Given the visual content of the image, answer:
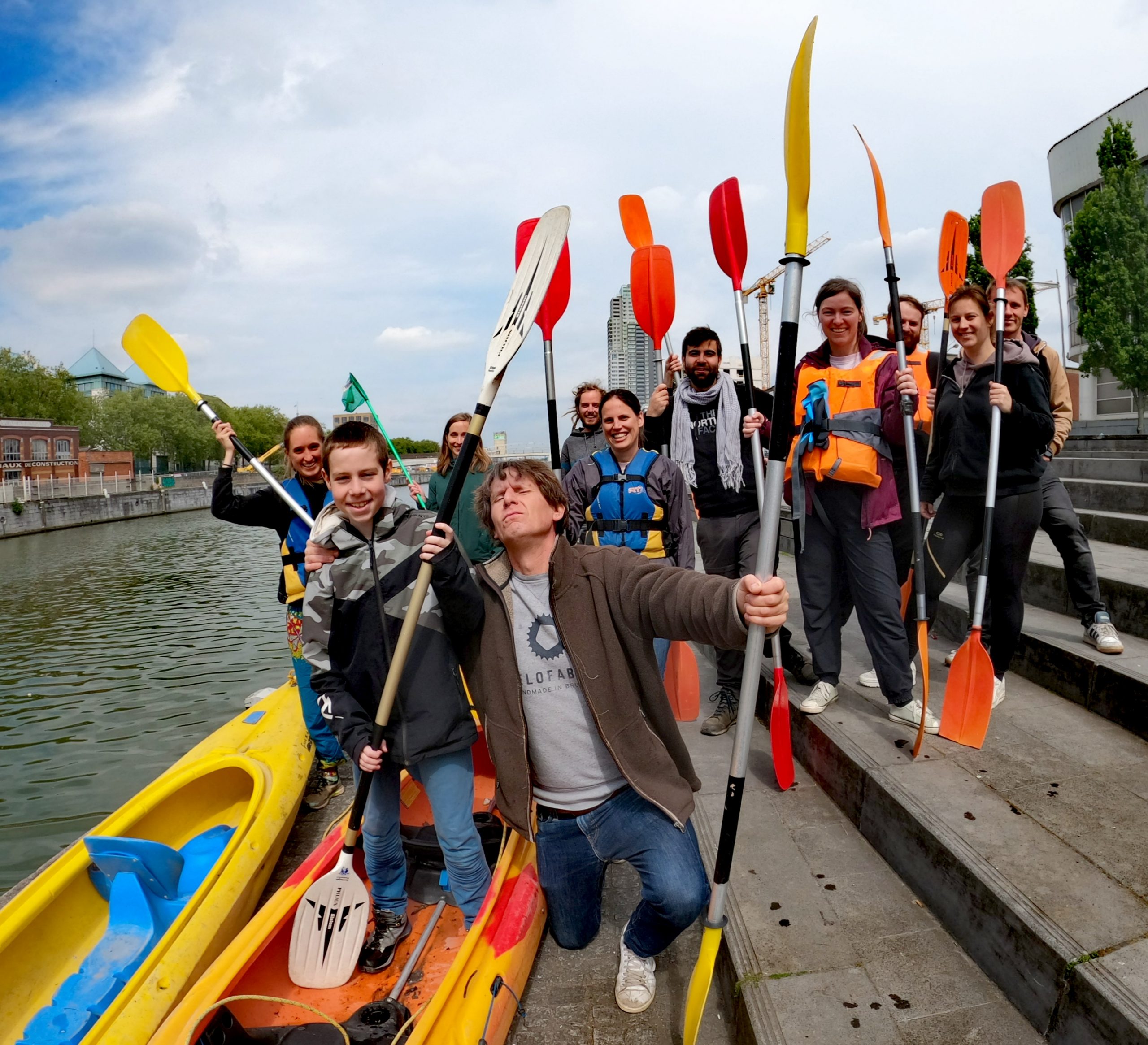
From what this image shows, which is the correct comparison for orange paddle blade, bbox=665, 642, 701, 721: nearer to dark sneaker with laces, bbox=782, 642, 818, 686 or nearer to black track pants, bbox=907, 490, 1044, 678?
dark sneaker with laces, bbox=782, 642, 818, 686

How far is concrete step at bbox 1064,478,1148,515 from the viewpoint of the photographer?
5723 mm

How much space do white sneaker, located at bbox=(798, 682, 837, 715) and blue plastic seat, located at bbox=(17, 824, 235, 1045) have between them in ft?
9.91

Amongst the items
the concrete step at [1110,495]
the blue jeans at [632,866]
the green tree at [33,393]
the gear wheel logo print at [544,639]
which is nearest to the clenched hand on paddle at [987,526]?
the blue jeans at [632,866]

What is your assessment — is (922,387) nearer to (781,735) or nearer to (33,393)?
(781,735)

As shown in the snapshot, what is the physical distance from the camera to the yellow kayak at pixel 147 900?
8.45ft

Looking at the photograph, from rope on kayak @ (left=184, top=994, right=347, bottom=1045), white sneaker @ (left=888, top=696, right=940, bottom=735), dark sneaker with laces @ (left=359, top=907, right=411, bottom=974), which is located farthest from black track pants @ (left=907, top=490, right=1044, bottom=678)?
rope on kayak @ (left=184, top=994, right=347, bottom=1045)

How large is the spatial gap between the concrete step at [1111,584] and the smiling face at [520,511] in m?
2.96

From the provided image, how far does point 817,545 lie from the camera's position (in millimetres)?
3566

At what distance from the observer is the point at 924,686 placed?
299cm

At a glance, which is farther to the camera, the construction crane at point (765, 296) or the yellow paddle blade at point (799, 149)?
the construction crane at point (765, 296)

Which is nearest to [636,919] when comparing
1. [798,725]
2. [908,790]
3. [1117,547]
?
[908,790]

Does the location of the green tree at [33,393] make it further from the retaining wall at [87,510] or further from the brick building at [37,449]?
the retaining wall at [87,510]

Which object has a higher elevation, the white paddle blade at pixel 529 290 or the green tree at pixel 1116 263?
the green tree at pixel 1116 263

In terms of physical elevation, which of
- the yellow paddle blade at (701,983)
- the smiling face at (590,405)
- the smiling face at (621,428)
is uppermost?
the smiling face at (590,405)
